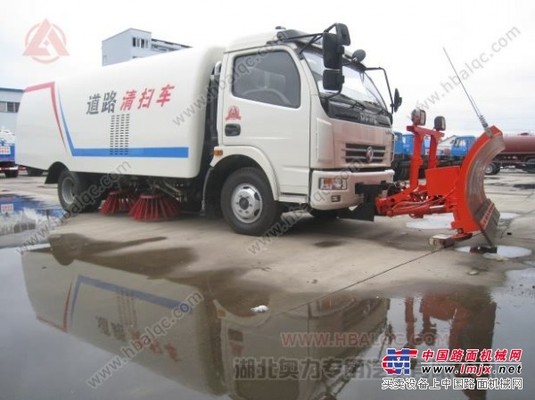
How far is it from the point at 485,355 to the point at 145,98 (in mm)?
6598

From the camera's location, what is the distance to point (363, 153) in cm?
664

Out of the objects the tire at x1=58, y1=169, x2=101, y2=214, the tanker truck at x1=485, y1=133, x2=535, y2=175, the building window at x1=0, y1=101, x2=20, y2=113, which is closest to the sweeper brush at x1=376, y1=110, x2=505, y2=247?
the tire at x1=58, y1=169, x2=101, y2=214

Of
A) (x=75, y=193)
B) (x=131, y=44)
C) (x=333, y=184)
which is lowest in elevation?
(x=75, y=193)

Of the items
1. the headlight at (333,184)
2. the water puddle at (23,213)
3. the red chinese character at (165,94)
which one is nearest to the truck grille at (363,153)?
the headlight at (333,184)

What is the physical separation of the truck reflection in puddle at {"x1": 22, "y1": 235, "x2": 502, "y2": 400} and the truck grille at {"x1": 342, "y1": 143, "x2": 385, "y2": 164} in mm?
2453

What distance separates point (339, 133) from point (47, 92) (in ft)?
23.0

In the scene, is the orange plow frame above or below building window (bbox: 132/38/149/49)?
below

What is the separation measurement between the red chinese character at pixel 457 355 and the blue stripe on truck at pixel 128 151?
519cm

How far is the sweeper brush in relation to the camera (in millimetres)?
5430

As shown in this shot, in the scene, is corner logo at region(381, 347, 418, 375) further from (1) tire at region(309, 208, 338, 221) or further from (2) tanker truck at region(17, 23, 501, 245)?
(1) tire at region(309, 208, 338, 221)

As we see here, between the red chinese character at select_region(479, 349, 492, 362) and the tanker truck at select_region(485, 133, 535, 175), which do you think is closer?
the red chinese character at select_region(479, 349, 492, 362)

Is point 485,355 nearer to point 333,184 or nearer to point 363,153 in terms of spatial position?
point 333,184

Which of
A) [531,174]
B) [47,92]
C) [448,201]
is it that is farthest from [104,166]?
[531,174]

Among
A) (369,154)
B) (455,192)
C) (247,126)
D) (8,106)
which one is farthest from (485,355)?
(8,106)
